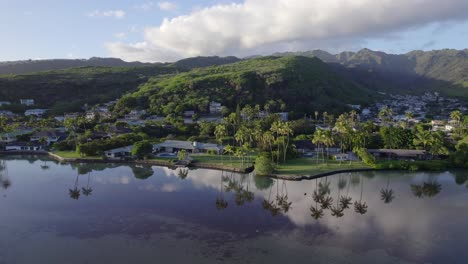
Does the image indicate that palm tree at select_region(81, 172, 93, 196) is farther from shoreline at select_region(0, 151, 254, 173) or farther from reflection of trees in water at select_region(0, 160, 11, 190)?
shoreline at select_region(0, 151, 254, 173)

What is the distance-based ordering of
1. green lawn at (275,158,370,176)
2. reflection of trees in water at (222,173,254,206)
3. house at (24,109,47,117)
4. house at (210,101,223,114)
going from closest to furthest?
1. reflection of trees in water at (222,173,254,206)
2. green lawn at (275,158,370,176)
3. house at (24,109,47,117)
4. house at (210,101,223,114)

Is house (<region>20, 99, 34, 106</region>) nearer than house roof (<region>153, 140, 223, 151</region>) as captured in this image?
No

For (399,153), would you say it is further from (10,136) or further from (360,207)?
(10,136)

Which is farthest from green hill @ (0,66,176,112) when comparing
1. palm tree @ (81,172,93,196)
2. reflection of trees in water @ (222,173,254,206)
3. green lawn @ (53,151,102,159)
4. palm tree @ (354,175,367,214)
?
palm tree @ (354,175,367,214)

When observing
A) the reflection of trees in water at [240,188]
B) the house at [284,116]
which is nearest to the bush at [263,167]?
the reflection of trees in water at [240,188]

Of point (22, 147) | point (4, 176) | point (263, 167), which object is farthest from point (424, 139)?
point (22, 147)

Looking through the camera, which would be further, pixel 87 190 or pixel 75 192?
pixel 87 190

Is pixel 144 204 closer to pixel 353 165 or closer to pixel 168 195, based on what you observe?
pixel 168 195
